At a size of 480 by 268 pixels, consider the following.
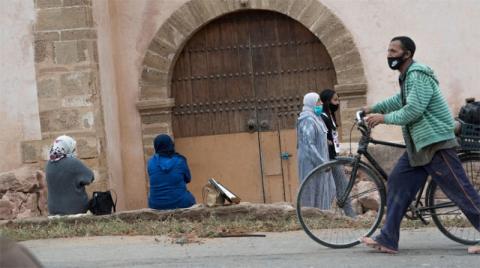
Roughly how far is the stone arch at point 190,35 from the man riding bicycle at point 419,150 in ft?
20.2

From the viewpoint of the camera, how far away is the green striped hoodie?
6.25 m

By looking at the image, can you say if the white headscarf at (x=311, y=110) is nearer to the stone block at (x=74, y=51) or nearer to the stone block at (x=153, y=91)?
the stone block at (x=74, y=51)

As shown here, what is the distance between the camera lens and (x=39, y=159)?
1208 centimetres

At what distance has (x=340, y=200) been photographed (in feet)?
22.8

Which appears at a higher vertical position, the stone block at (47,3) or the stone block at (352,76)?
the stone block at (47,3)

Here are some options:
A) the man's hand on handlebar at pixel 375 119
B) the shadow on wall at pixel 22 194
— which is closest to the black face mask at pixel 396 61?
the man's hand on handlebar at pixel 375 119

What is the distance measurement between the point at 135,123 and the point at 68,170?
3440mm

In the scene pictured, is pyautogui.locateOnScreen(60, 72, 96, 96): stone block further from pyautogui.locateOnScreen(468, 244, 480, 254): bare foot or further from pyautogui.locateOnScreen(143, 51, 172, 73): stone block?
pyautogui.locateOnScreen(468, 244, 480, 254): bare foot

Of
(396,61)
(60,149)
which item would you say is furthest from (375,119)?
(60,149)

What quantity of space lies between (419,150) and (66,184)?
14.3ft

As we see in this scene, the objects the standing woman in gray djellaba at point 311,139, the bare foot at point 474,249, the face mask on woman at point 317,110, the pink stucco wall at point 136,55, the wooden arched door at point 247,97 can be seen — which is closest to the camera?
the bare foot at point 474,249

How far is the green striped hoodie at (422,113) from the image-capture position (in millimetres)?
6250

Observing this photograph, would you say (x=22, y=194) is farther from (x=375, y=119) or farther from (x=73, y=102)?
(x=375, y=119)

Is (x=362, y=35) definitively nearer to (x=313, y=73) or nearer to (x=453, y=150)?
(x=313, y=73)
